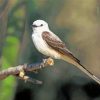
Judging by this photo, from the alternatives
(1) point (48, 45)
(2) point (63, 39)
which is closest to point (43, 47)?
(1) point (48, 45)

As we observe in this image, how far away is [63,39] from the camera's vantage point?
347 cm

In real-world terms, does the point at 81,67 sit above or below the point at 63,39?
below

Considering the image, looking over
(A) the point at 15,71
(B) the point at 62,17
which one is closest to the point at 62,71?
(B) the point at 62,17

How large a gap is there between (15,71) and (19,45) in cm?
75

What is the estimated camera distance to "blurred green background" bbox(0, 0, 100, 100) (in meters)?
3.46

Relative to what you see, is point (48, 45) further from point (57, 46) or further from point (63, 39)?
point (63, 39)

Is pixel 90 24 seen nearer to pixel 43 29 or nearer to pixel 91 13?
pixel 91 13

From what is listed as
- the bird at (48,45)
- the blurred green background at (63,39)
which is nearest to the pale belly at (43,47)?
the bird at (48,45)

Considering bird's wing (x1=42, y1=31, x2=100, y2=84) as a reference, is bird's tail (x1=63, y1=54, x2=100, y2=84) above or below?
below

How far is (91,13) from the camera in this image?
3.49 metres

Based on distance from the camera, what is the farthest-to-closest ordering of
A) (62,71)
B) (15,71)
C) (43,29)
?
(62,71) → (43,29) → (15,71)

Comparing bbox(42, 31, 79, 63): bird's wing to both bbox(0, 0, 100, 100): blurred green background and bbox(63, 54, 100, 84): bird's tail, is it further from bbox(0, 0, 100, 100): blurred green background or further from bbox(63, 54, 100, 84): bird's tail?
bbox(0, 0, 100, 100): blurred green background

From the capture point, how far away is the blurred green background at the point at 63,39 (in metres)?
3.46

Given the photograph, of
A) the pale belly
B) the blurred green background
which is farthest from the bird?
the blurred green background
